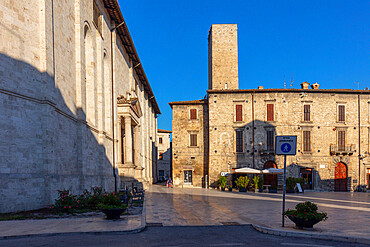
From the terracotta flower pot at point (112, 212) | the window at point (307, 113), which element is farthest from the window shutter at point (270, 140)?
the terracotta flower pot at point (112, 212)

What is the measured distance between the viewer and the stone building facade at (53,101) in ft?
38.3

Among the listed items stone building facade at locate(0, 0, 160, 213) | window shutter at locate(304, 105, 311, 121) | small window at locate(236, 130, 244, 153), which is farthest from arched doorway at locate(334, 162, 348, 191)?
stone building facade at locate(0, 0, 160, 213)

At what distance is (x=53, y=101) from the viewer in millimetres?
13500

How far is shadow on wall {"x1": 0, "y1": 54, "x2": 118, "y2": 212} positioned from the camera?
1141cm

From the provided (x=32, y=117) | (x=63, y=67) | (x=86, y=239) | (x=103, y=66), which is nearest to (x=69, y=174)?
(x=32, y=117)

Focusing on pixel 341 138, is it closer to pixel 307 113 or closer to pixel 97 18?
pixel 307 113

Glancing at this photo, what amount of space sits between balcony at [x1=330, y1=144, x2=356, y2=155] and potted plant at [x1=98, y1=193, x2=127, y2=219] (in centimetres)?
2972

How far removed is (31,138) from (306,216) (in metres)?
10.6

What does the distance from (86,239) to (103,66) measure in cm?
1722

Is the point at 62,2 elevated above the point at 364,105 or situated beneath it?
elevated above

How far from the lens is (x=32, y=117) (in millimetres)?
12477

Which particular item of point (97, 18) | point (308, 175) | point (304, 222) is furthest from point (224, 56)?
point (304, 222)

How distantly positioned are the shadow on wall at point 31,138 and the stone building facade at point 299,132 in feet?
71.3

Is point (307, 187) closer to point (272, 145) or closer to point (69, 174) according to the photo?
point (272, 145)
